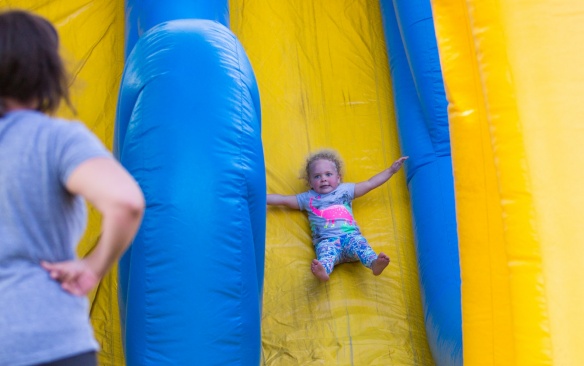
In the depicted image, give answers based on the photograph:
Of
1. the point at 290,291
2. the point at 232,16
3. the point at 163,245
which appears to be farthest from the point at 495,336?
the point at 232,16

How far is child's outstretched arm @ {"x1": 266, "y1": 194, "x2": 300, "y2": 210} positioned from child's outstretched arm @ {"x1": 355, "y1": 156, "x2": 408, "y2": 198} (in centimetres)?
23

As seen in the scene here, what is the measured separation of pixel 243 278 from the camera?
1638 millimetres

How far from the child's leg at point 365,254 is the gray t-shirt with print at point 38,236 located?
166 centimetres

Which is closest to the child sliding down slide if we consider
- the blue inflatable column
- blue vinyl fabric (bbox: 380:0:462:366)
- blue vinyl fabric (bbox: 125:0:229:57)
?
blue vinyl fabric (bbox: 380:0:462:366)

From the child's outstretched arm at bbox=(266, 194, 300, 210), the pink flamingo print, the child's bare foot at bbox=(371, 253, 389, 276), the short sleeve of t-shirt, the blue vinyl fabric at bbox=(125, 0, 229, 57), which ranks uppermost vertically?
the blue vinyl fabric at bbox=(125, 0, 229, 57)

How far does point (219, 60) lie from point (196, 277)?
1.79 feet

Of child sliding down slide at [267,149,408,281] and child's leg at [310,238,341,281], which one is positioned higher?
child sliding down slide at [267,149,408,281]

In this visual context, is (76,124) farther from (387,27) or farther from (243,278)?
(387,27)

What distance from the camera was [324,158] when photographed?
9.30ft

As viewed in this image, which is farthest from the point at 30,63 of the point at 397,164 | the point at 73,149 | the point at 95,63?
the point at 95,63

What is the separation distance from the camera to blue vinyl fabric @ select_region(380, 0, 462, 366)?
2.22 metres

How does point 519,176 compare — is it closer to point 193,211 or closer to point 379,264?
point 193,211

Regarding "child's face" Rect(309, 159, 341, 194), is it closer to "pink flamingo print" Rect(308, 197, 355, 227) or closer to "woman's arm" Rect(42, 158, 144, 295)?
"pink flamingo print" Rect(308, 197, 355, 227)

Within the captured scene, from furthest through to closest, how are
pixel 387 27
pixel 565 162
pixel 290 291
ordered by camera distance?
pixel 387 27, pixel 290 291, pixel 565 162
